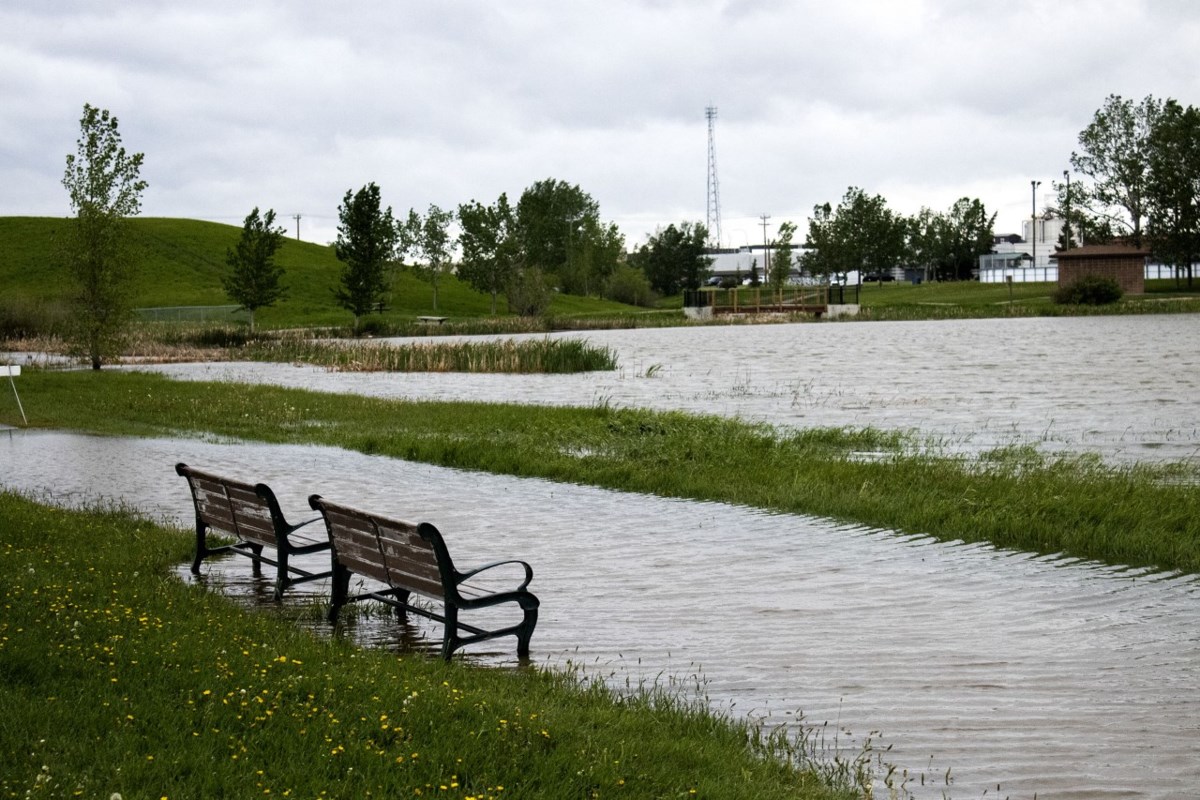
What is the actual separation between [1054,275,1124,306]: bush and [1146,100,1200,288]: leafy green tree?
63.2 feet

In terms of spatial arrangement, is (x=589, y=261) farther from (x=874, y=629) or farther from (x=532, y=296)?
(x=874, y=629)

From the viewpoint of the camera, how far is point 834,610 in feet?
34.9

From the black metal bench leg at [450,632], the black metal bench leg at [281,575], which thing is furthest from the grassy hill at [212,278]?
the black metal bench leg at [450,632]

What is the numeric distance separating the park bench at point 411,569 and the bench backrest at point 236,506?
3.37ft

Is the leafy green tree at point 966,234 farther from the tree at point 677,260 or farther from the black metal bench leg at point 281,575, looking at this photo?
the black metal bench leg at point 281,575

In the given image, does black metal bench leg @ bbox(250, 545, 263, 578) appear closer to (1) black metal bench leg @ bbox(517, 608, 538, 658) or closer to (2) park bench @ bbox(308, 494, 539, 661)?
(2) park bench @ bbox(308, 494, 539, 661)

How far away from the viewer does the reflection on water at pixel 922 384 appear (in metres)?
26.7

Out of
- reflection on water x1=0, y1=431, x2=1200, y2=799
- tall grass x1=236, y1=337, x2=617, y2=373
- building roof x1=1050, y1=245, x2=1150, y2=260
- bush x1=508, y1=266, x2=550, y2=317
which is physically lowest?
reflection on water x1=0, y1=431, x2=1200, y2=799

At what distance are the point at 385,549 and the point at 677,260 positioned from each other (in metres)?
160

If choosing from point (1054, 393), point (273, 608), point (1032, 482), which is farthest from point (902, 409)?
point (273, 608)

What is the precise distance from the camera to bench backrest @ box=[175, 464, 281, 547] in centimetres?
1095

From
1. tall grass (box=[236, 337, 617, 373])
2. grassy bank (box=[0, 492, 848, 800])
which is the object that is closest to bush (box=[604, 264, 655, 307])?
tall grass (box=[236, 337, 617, 373])

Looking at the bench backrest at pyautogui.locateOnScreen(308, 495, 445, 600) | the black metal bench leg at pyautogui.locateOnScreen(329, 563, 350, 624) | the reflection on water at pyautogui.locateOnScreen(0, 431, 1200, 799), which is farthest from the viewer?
the black metal bench leg at pyautogui.locateOnScreen(329, 563, 350, 624)

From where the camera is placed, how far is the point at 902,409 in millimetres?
31766
